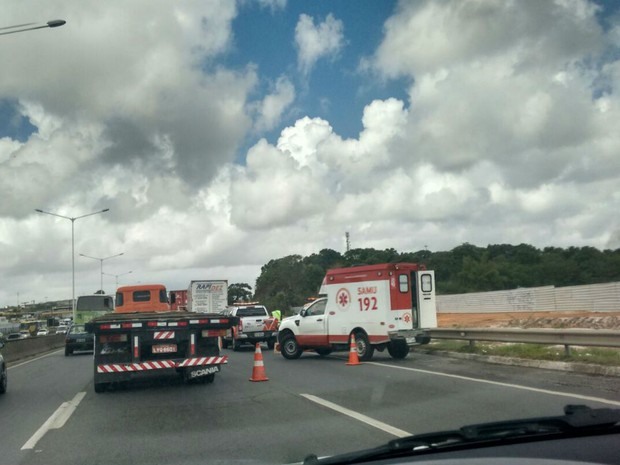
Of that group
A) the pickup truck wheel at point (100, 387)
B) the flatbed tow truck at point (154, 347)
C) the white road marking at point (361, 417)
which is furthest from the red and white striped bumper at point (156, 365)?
the white road marking at point (361, 417)

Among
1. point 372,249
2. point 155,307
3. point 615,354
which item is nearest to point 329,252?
point 372,249

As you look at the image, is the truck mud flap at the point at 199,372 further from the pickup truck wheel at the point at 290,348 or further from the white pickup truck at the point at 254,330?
the white pickup truck at the point at 254,330

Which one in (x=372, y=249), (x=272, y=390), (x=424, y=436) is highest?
(x=372, y=249)

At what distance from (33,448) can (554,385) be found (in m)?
8.55

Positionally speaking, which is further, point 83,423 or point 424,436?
point 83,423

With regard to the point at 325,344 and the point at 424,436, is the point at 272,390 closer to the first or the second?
the point at 325,344

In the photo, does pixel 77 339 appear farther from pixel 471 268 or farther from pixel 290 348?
pixel 471 268

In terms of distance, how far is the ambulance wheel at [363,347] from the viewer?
19312 mm

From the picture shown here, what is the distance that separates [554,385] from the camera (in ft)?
39.0

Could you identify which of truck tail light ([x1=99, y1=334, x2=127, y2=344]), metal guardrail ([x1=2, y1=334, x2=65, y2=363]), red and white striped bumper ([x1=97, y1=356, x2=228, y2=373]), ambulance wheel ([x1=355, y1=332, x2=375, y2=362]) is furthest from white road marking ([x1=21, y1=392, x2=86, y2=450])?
metal guardrail ([x1=2, y1=334, x2=65, y2=363])

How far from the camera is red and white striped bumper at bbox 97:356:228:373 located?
13.7 m

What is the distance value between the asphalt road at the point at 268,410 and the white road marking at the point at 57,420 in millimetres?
18

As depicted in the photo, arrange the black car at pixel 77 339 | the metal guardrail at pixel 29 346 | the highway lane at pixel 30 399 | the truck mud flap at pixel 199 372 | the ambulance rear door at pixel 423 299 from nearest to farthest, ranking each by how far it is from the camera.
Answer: the highway lane at pixel 30 399 → the truck mud flap at pixel 199 372 → the ambulance rear door at pixel 423 299 → the metal guardrail at pixel 29 346 → the black car at pixel 77 339

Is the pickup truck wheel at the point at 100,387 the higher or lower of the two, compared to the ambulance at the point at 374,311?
lower
